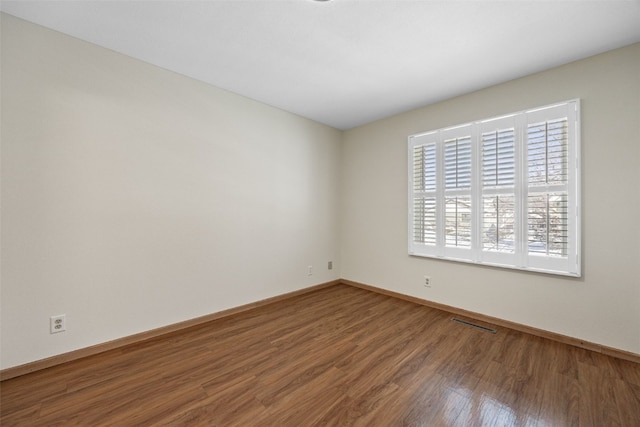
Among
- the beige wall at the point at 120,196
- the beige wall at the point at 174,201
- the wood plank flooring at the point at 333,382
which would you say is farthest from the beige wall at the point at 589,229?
the beige wall at the point at 120,196

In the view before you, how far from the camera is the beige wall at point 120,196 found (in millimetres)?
1839

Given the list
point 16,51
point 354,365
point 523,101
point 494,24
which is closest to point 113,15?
point 16,51

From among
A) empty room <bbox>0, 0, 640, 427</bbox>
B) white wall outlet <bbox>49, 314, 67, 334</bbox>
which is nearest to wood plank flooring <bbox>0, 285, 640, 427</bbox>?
empty room <bbox>0, 0, 640, 427</bbox>

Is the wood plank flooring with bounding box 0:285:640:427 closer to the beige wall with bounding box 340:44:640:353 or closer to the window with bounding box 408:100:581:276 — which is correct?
the beige wall with bounding box 340:44:640:353

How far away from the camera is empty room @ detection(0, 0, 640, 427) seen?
1.70m

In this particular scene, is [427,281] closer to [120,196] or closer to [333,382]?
[333,382]

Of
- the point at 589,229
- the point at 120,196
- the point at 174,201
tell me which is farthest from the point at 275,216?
the point at 589,229

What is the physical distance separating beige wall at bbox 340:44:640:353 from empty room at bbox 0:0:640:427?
0.06 feet

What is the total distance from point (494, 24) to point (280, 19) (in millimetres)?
1579

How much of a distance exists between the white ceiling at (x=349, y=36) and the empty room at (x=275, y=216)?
2 centimetres

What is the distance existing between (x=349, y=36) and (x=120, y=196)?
2.36 m

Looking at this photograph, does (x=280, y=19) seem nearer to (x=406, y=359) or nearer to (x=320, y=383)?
(x=320, y=383)

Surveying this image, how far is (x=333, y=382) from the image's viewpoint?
176 centimetres

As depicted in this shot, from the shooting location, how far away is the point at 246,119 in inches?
122
